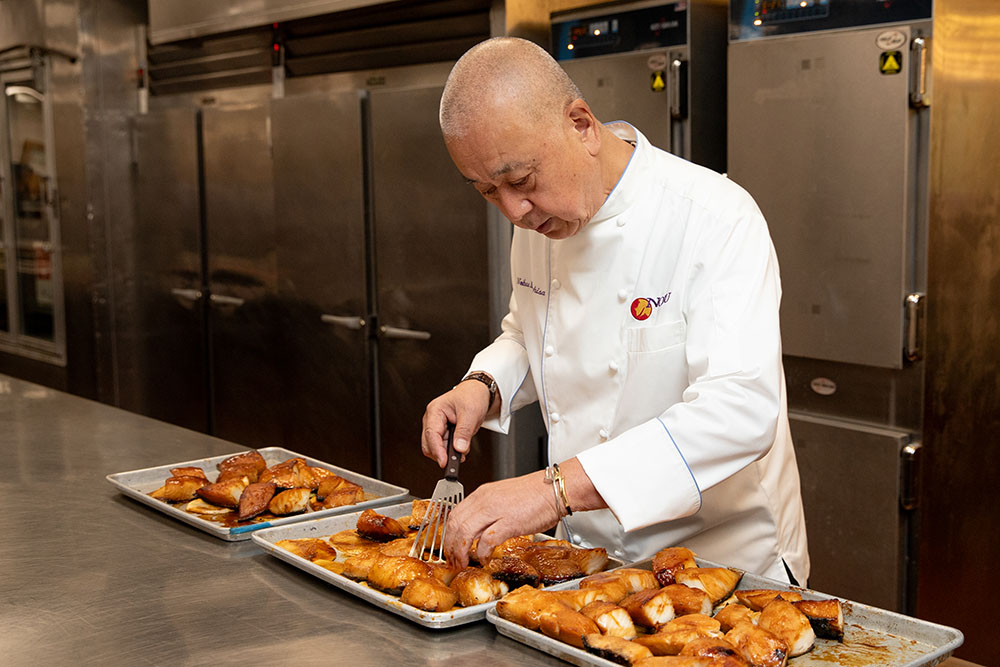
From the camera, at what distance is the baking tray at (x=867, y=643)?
4.07 ft

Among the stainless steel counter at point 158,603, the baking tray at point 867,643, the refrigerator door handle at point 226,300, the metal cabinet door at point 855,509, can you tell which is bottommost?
the metal cabinet door at point 855,509

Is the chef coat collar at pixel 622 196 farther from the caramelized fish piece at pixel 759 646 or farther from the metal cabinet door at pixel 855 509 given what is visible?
the metal cabinet door at pixel 855 509

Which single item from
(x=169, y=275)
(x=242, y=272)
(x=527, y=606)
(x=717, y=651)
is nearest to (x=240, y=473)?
(x=527, y=606)

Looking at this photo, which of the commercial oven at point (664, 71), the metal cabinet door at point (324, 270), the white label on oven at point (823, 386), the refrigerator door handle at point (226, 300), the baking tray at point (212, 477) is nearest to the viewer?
the baking tray at point (212, 477)

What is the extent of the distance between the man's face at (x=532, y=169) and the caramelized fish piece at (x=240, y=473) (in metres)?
0.74

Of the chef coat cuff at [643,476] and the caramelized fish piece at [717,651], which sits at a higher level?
the chef coat cuff at [643,476]

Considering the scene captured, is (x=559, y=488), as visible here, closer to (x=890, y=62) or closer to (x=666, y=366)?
(x=666, y=366)

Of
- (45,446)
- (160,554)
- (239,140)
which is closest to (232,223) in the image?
(239,140)

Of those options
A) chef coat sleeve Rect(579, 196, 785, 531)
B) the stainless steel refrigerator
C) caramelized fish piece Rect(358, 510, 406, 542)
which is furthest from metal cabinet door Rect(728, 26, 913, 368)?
caramelized fish piece Rect(358, 510, 406, 542)

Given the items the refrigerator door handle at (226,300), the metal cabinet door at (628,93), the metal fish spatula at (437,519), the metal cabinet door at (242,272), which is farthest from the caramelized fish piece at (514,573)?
the refrigerator door handle at (226,300)

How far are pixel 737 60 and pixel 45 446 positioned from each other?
85.9 inches

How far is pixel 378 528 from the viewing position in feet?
5.57

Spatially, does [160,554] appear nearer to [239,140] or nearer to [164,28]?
[239,140]

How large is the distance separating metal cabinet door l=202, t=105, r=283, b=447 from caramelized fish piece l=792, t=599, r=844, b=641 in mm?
3633
